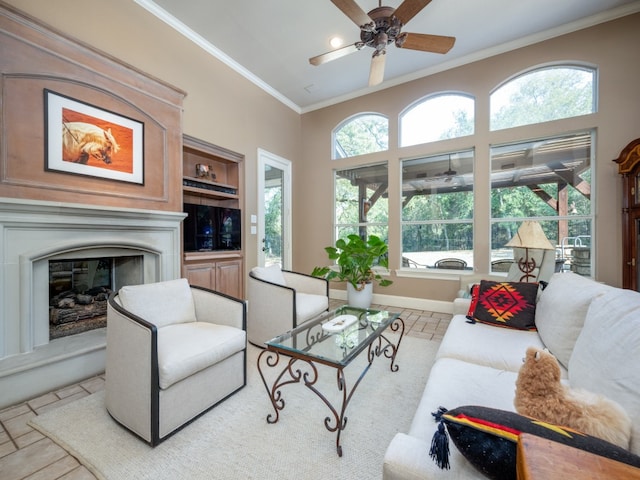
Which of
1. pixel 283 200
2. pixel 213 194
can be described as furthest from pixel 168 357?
pixel 283 200

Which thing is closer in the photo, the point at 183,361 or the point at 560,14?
the point at 183,361

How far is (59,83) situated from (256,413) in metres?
2.98

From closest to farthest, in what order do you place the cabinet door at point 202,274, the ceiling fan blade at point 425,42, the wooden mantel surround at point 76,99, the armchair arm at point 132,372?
the armchair arm at point 132,372 < the wooden mantel surround at point 76,99 < the ceiling fan blade at point 425,42 < the cabinet door at point 202,274

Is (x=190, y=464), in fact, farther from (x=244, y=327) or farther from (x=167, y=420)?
(x=244, y=327)

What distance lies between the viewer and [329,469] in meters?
1.34

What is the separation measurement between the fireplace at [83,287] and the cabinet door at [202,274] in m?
0.57

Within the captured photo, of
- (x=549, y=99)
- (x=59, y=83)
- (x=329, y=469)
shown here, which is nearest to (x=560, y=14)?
(x=549, y=99)

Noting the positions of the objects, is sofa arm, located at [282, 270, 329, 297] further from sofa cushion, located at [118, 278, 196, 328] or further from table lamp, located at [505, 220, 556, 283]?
table lamp, located at [505, 220, 556, 283]

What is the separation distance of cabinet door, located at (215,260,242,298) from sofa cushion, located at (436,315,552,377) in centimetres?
287

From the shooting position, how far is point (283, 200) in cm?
498

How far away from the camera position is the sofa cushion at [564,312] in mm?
1485

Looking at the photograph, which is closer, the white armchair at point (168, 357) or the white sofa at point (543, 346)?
the white sofa at point (543, 346)

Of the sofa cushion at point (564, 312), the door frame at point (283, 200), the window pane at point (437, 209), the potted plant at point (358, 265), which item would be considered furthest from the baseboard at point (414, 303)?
the sofa cushion at point (564, 312)

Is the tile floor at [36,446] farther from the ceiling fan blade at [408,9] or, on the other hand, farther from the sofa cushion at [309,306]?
the ceiling fan blade at [408,9]
